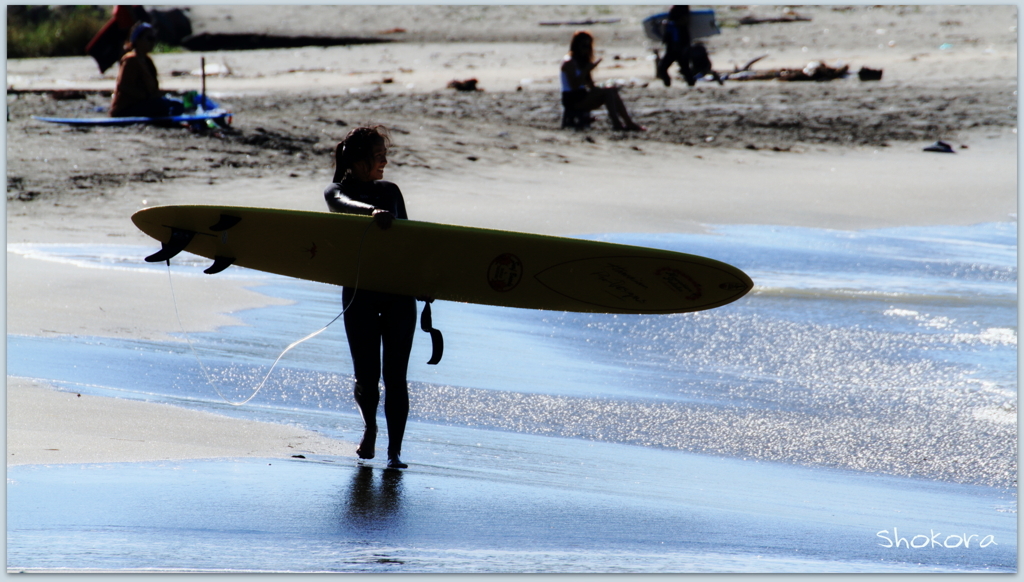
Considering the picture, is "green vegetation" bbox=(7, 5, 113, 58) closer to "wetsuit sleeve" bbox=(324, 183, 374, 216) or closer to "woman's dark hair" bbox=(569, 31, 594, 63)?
"woman's dark hair" bbox=(569, 31, 594, 63)

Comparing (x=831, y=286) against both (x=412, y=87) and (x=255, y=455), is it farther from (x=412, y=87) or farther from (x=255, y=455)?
(x=412, y=87)

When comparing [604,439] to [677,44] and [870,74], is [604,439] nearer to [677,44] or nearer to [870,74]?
[677,44]

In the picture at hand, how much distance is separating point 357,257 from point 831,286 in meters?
4.15

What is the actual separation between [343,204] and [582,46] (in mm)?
8673

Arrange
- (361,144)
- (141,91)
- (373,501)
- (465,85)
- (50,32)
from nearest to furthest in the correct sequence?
(373,501), (361,144), (141,91), (465,85), (50,32)

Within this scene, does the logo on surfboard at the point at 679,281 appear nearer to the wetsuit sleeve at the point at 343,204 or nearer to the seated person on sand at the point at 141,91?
the wetsuit sleeve at the point at 343,204

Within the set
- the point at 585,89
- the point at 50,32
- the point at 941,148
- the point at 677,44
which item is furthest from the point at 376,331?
the point at 50,32

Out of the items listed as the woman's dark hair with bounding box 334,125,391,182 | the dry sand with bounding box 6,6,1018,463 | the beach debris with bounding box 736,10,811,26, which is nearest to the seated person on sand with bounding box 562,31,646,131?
the dry sand with bounding box 6,6,1018,463

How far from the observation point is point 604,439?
14.3ft

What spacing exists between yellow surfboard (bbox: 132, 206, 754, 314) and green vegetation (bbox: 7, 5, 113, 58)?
A: 62.7 feet

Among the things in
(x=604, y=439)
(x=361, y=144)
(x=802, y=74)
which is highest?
(x=361, y=144)

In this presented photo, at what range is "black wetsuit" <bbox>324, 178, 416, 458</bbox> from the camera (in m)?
3.71

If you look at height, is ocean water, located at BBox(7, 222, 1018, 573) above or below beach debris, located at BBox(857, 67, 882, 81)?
below

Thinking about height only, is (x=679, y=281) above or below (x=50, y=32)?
below
